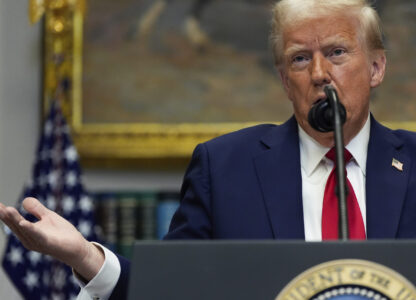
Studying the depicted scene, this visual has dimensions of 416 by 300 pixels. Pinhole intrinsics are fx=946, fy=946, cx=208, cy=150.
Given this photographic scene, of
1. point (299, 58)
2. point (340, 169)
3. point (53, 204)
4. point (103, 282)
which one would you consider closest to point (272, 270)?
point (340, 169)

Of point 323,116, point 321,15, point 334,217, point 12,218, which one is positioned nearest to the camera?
point 12,218

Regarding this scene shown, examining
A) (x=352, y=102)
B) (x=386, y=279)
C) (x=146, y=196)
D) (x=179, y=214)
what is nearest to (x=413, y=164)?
(x=352, y=102)

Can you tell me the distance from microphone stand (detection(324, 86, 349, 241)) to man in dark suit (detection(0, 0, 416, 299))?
0.45m

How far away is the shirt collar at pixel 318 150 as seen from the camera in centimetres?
317

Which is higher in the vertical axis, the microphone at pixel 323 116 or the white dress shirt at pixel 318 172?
the microphone at pixel 323 116

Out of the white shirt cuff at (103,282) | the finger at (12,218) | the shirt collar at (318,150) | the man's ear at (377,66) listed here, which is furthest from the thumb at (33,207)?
the man's ear at (377,66)

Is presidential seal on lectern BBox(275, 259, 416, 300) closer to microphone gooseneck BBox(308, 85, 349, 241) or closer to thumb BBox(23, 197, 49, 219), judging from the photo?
microphone gooseneck BBox(308, 85, 349, 241)

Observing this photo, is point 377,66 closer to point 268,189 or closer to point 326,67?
point 326,67

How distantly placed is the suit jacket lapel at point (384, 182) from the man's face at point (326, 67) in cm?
10

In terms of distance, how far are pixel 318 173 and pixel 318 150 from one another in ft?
0.33

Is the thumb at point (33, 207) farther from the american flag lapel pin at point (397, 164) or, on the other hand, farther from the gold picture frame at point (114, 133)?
the gold picture frame at point (114, 133)

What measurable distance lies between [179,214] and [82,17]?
11.7 ft

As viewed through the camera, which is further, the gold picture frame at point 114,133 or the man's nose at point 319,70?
the gold picture frame at point 114,133

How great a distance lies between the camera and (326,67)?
10.4 ft
